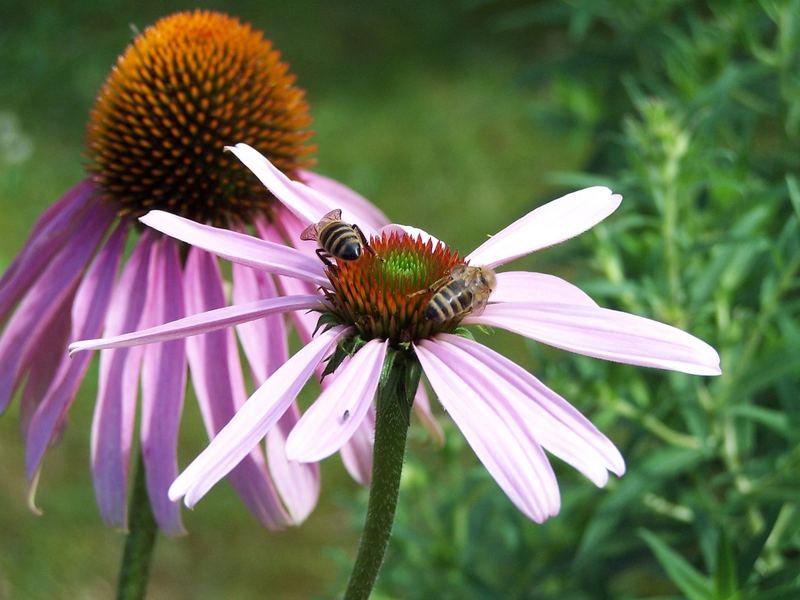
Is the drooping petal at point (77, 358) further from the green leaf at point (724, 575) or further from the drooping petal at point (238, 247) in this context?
the green leaf at point (724, 575)

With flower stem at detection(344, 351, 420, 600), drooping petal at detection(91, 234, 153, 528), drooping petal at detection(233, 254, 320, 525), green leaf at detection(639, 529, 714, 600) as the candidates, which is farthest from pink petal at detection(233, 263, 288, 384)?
green leaf at detection(639, 529, 714, 600)

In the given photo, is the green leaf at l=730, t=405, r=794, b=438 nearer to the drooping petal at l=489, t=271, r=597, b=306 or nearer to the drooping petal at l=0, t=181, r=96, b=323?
the drooping petal at l=489, t=271, r=597, b=306

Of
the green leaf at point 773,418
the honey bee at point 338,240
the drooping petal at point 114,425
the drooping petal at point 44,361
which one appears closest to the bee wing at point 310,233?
the honey bee at point 338,240

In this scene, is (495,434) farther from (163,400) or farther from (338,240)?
(163,400)

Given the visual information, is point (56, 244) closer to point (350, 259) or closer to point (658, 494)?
point (350, 259)

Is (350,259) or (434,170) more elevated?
(434,170)

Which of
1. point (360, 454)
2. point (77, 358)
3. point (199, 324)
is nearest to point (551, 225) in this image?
point (199, 324)

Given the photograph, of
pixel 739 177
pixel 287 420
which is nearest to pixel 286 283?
pixel 287 420
